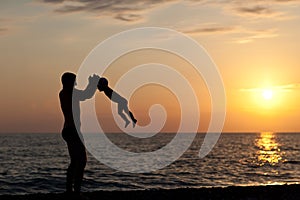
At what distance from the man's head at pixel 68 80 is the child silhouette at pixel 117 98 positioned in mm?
543

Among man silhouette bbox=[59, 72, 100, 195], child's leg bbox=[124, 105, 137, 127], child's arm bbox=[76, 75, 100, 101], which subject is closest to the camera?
child's leg bbox=[124, 105, 137, 127]

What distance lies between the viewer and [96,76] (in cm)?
948

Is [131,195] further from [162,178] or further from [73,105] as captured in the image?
[162,178]

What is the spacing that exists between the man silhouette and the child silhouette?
0.13m

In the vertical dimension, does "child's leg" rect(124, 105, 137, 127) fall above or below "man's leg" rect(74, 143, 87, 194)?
above

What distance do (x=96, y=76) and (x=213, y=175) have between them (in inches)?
1352

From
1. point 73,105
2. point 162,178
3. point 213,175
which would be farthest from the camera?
point 213,175

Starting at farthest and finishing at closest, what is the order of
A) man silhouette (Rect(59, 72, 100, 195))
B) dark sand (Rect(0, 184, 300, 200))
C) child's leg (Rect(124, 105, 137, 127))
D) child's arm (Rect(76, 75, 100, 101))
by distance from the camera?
dark sand (Rect(0, 184, 300, 200)), child's arm (Rect(76, 75, 100, 101)), man silhouette (Rect(59, 72, 100, 195)), child's leg (Rect(124, 105, 137, 127))

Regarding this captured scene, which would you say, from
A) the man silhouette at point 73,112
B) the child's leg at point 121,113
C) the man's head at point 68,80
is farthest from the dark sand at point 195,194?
the man's head at point 68,80

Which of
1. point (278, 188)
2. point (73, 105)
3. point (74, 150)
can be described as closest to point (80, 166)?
point (74, 150)

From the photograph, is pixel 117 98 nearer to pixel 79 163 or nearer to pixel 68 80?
pixel 68 80

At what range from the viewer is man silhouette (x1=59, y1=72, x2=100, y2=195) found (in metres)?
9.32

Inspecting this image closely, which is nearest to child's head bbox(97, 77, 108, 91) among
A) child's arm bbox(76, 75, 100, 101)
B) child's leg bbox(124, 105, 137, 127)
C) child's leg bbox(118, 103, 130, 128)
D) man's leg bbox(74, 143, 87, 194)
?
child's arm bbox(76, 75, 100, 101)

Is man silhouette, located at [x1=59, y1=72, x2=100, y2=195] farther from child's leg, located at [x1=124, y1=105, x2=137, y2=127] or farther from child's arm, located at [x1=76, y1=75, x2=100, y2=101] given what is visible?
child's leg, located at [x1=124, y1=105, x2=137, y2=127]
